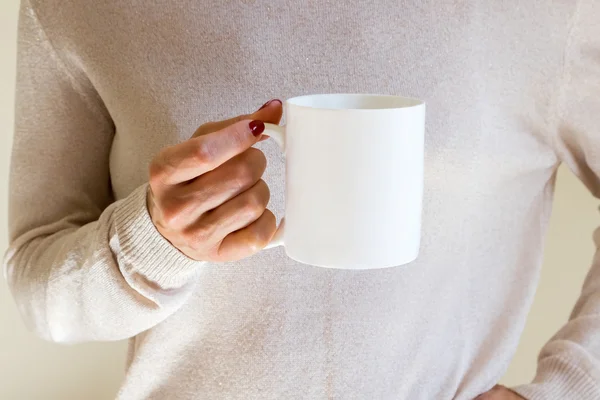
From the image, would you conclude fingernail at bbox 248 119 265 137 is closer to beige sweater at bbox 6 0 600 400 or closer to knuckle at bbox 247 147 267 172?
knuckle at bbox 247 147 267 172

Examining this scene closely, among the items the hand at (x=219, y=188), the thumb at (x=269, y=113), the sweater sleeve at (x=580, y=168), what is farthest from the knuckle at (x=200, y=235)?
the sweater sleeve at (x=580, y=168)

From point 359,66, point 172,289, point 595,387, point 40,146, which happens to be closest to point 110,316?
point 172,289

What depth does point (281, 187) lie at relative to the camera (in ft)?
2.46

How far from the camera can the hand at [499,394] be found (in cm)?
83

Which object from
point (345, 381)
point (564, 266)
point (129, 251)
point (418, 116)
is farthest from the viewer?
point (564, 266)

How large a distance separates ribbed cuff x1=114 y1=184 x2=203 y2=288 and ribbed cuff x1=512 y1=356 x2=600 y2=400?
0.44m

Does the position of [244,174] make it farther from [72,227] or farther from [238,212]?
[72,227]

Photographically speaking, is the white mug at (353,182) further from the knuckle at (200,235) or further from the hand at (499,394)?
the hand at (499,394)

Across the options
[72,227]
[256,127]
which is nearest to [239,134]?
[256,127]

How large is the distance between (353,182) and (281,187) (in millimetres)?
Result: 239

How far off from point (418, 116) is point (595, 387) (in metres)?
0.46

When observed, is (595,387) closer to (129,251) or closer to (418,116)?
(418,116)

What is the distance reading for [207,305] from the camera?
2.67 ft

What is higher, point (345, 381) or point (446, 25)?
point (446, 25)
